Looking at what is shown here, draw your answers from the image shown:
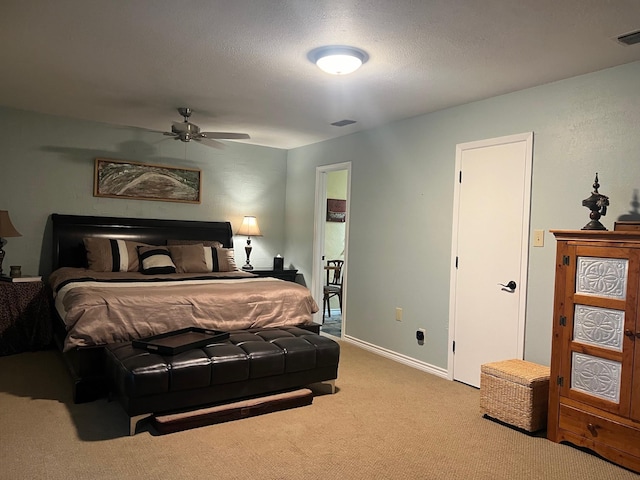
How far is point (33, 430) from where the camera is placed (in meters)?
2.85

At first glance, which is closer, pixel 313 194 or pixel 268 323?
pixel 268 323

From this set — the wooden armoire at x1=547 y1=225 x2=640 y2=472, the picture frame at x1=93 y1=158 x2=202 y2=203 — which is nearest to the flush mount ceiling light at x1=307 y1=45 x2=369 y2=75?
the wooden armoire at x1=547 y1=225 x2=640 y2=472

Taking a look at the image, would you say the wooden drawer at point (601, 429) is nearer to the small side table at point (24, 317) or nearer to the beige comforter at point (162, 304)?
the beige comforter at point (162, 304)

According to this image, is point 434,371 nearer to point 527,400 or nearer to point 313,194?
point 527,400

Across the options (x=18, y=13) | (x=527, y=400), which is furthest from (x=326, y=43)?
(x=527, y=400)

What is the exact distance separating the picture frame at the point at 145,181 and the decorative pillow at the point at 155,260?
83cm

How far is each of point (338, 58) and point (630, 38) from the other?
63.8 inches

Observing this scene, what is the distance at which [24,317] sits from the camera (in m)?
4.52

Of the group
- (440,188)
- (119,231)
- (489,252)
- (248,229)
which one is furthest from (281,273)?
(489,252)

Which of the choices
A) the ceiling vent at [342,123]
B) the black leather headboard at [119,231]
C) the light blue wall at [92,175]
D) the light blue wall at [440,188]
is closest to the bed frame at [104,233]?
the black leather headboard at [119,231]

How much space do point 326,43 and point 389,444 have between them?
2404mm

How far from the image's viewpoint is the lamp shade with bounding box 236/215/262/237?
6.27 metres

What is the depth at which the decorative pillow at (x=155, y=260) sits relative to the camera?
497 cm

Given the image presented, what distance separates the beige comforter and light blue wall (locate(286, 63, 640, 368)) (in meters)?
1.04
